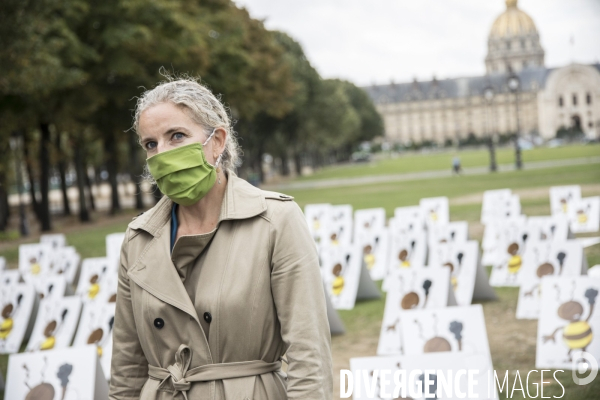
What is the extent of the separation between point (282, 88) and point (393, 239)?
1305 inches

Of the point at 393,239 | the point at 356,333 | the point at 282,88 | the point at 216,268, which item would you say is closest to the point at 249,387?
the point at 216,268

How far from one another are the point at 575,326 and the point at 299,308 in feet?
16.3

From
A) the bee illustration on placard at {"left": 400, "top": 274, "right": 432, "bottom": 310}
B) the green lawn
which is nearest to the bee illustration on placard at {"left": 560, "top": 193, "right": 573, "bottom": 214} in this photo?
the bee illustration on placard at {"left": 400, "top": 274, "right": 432, "bottom": 310}

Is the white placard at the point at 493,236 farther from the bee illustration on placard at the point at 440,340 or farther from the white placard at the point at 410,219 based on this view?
the bee illustration on placard at the point at 440,340

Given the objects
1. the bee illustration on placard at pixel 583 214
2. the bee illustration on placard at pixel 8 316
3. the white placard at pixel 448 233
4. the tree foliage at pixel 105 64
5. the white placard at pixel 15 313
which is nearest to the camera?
the white placard at pixel 15 313

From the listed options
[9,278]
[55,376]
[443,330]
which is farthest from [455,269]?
[9,278]

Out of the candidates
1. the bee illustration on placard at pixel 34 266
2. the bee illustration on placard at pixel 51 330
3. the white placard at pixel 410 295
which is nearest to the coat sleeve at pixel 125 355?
the white placard at pixel 410 295

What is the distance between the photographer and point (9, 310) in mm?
10477

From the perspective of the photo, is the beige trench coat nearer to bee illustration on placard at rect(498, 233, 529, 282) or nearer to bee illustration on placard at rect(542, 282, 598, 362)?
bee illustration on placard at rect(542, 282, 598, 362)

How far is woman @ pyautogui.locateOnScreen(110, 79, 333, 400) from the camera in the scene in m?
2.64

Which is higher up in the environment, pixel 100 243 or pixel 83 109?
pixel 83 109

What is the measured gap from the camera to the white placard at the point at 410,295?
8.12 meters

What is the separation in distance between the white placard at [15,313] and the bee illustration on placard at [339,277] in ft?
13.0

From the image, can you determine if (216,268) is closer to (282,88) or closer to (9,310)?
(9,310)
